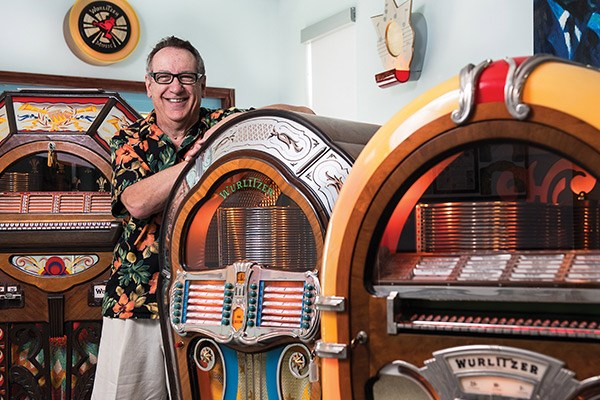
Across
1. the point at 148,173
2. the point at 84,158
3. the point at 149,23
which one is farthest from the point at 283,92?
the point at 148,173

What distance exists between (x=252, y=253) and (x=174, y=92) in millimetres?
581

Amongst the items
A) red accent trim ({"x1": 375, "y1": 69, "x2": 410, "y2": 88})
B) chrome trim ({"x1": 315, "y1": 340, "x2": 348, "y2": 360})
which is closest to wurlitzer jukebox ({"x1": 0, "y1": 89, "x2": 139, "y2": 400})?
red accent trim ({"x1": 375, "y1": 69, "x2": 410, "y2": 88})

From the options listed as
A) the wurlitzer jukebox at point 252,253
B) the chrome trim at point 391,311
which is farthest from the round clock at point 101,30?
the chrome trim at point 391,311

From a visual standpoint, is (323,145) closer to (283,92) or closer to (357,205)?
(357,205)

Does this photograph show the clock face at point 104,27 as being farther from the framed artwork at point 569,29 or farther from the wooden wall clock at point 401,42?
the framed artwork at point 569,29

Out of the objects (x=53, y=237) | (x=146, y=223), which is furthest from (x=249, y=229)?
(x=53, y=237)

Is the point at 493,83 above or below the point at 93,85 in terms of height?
below

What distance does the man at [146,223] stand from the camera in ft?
7.23

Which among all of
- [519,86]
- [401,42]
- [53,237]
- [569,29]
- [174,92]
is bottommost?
[53,237]

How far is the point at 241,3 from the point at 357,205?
500cm

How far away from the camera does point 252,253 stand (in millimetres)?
1924

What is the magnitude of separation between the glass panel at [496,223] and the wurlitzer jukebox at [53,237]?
2.02 m

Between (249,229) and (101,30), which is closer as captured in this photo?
(249,229)

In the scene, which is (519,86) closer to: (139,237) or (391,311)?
(391,311)
